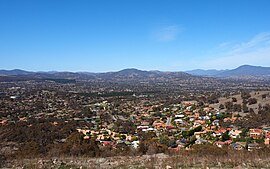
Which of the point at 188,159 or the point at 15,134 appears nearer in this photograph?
the point at 188,159

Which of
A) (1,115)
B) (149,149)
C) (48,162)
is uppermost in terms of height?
(48,162)

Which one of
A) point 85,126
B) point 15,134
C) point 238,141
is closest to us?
point 238,141

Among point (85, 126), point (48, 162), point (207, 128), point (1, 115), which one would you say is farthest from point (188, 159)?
point (1, 115)

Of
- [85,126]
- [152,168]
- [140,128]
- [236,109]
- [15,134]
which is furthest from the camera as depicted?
[236,109]

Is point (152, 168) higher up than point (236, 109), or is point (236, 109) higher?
point (152, 168)

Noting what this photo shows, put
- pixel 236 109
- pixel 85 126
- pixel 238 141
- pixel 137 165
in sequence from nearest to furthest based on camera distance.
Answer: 1. pixel 137 165
2. pixel 238 141
3. pixel 85 126
4. pixel 236 109

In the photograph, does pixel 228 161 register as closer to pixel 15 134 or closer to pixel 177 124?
pixel 15 134

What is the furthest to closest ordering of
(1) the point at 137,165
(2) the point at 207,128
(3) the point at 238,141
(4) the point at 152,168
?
1. (2) the point at 207,128
2. (3) the point at 238,141
3. (1) the point at 137,165
4. (4) the point at 152,168

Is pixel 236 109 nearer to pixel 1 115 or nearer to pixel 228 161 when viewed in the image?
pixel 228 161

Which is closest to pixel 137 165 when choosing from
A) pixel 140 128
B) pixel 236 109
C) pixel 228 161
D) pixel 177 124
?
pixel 228 161
